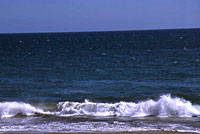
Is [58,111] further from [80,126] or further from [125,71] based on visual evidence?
[125,71]

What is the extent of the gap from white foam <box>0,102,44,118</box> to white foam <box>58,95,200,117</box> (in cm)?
172

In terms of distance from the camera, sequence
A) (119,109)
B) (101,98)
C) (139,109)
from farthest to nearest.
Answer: (101,98)
(119,109)
(139,109)

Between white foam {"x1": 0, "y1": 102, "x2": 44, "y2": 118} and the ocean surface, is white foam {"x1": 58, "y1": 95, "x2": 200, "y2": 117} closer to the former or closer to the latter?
the ocean surface

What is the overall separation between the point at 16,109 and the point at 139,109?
23.6ft

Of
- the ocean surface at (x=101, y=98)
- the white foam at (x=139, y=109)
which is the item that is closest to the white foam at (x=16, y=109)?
the ocean surface at (x=101, y=98)

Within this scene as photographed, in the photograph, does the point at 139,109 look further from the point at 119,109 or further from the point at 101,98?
the point at 101,98

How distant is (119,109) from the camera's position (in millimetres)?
22641

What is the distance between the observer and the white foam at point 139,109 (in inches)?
864

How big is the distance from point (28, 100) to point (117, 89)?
7.06m

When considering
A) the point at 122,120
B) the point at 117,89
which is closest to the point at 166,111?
the point at 122,120

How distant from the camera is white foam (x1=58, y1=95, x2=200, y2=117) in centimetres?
2194

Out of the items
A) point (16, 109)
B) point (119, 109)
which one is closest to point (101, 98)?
point (119, 109)

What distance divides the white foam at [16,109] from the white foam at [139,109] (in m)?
1.72

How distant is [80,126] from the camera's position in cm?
1842
